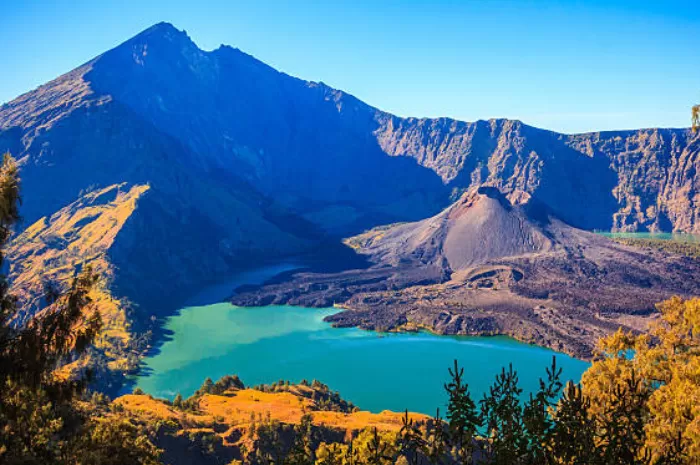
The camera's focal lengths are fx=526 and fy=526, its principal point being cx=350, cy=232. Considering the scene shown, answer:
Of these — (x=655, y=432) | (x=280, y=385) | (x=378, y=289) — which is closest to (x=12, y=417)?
(x=655, y=432)

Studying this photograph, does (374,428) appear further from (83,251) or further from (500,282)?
(83,251)

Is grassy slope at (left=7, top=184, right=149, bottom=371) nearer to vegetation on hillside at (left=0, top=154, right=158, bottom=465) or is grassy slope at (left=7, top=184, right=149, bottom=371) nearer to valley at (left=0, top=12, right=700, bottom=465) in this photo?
valley at (left=0, top=12, right=700, bottom=465)

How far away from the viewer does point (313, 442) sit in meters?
39.3

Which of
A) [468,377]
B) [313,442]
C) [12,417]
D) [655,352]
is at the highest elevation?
[12,417]

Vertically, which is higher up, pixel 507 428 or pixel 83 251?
pixel 507 428

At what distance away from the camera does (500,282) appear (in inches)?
4621

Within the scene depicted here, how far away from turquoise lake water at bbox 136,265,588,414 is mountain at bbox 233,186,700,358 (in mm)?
5906

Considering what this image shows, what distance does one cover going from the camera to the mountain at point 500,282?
93625 millimetres

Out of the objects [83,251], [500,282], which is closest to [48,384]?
[500,282]

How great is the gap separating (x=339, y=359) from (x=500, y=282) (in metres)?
51.0

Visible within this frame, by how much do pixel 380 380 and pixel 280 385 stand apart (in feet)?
49.8

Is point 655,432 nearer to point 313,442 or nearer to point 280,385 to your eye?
point 313,442

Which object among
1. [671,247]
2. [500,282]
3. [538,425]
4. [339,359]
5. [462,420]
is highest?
[462,420]

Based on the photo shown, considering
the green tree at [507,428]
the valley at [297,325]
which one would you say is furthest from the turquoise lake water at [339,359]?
the green tree at [507,428]
